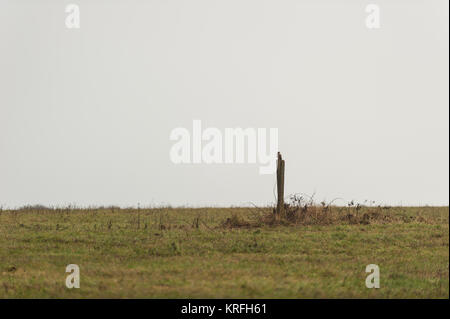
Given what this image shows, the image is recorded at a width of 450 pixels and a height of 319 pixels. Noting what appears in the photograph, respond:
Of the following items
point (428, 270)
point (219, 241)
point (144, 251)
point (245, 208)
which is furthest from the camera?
point (245, 208)

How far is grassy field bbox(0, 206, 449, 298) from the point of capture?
13664mm

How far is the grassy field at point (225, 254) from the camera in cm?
1366

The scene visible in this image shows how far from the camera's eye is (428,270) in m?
16.4

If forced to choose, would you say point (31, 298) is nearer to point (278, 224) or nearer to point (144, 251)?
point (144, 251)

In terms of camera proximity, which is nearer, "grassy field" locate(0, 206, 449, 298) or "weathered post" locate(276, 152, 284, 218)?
"grassy field" locate(0, 206, 449, 298)

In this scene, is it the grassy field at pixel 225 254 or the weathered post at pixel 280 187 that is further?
the weathered post at pixel 280 187

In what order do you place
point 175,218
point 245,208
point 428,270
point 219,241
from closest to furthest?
point 428,270 → point 219,241 → point 175,218 → point 245,208

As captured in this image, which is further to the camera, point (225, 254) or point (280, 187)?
point (280, 187)

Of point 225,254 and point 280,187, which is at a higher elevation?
point 280,187

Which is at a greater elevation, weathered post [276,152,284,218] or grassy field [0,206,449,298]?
weathered post [276,152,284,218]

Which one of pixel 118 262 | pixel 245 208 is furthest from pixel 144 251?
pixel 245 208

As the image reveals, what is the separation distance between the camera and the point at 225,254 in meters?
18.4

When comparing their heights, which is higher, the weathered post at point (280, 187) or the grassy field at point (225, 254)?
the weathered post at point (280, 187)

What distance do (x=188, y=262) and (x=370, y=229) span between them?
9115 millimetres
